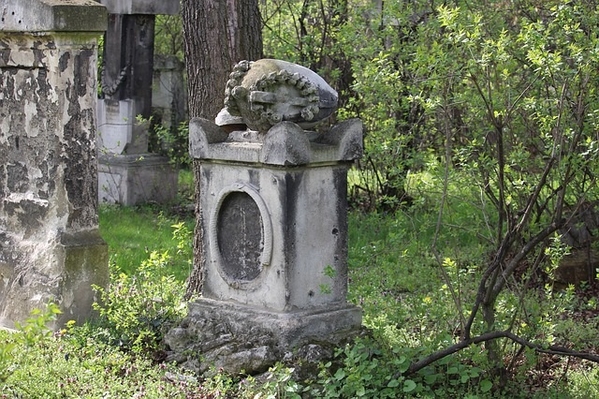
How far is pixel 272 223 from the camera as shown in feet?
20.9

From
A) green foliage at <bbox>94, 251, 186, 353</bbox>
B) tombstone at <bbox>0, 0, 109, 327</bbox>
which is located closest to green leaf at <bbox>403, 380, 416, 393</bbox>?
green foliage at <bbox>94, 251, 186, 353</bbox>

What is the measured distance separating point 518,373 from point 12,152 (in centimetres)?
368

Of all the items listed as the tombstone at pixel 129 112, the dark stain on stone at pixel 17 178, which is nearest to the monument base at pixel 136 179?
the tombstone at pixel 129 112

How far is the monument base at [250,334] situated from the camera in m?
6.28

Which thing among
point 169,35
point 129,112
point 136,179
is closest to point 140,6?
point 129,112

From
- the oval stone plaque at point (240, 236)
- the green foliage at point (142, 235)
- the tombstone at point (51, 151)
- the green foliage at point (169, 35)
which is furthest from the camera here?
the green foliage at point (169, 35)

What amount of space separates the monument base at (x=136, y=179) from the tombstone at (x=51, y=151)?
244 inches

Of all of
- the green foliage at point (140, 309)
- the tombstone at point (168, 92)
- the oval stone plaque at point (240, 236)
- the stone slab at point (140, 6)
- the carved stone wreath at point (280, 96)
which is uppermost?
the stone slab at point (140, 6)

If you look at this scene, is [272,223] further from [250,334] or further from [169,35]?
[169,35]

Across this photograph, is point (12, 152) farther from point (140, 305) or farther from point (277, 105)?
point (277, 105)

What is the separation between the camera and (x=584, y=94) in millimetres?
6785

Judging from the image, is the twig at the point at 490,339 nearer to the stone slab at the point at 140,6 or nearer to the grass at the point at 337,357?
the grass at the point at 337,357

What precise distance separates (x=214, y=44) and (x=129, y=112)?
6.13m

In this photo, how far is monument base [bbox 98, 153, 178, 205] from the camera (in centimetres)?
1397
